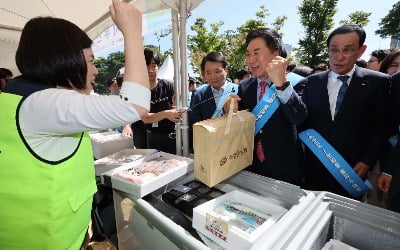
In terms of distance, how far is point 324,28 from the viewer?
63.2 feet

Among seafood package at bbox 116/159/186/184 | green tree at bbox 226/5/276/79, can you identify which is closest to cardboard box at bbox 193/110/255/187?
seafood package at bbox 116/159/186/184

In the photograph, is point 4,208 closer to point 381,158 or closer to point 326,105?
point 326,105

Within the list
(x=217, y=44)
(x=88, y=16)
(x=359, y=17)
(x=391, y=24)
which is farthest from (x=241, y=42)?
(x=391, y=24)

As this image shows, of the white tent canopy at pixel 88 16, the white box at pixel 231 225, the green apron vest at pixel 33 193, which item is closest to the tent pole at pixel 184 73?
the white tent canopy at pixel 88 16

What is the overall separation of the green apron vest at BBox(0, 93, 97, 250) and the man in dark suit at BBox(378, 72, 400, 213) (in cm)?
176

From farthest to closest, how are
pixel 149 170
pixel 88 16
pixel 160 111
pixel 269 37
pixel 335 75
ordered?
pixel 88 16, pixel 160 111, pixel 335 75, pixel 269 37, pixel 149 170

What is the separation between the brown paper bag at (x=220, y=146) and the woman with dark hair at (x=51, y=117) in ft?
1.35

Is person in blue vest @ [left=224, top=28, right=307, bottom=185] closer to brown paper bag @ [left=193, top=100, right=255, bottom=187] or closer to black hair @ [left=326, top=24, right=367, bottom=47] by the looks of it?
brown paper bag @ [left=193, top=100, right=255, bottom=187]

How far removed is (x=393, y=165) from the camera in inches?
59.6

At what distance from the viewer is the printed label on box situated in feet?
3.18

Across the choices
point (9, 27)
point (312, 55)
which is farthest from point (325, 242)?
point (312, 55)

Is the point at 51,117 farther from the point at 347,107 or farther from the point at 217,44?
the point at 217,44

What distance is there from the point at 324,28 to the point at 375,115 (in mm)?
20946

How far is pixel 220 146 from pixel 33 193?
0.90 m
